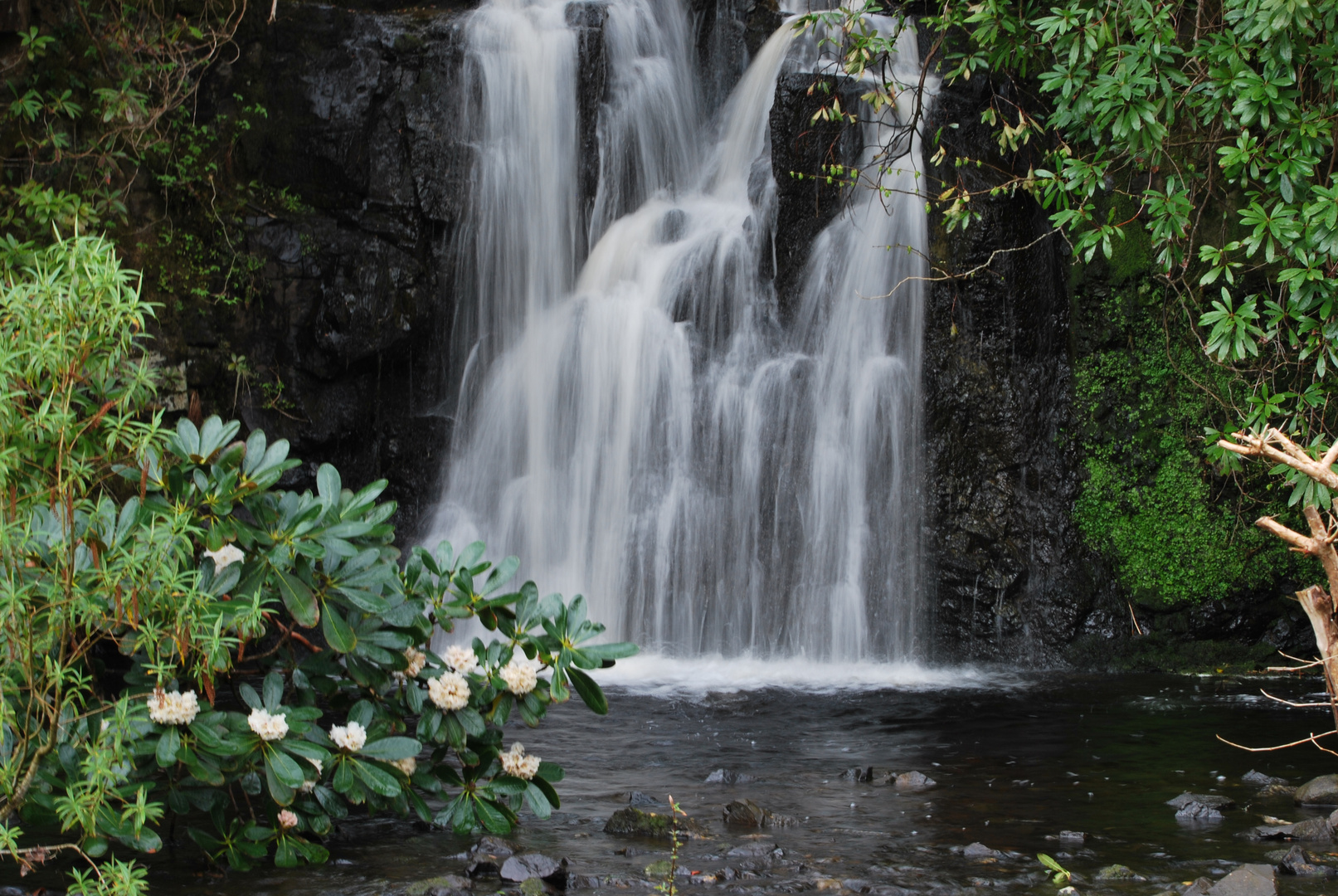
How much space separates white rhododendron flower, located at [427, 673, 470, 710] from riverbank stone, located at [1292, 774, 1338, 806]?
3666mm

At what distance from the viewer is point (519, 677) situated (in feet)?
13.0

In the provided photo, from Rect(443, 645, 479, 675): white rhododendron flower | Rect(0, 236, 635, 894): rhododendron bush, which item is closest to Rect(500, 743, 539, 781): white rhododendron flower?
Rect(0, 236, 635, 894): rhododendron bush

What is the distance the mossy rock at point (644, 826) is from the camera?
4449mm

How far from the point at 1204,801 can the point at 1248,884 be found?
1.45m

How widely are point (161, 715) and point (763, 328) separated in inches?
303

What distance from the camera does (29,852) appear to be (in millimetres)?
3205

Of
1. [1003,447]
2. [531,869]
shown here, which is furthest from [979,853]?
[1003,447]

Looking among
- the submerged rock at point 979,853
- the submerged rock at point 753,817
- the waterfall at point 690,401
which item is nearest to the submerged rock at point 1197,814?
the submerged rock at point 979,853

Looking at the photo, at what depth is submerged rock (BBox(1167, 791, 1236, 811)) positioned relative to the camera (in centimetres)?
486

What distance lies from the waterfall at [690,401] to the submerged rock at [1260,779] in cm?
421

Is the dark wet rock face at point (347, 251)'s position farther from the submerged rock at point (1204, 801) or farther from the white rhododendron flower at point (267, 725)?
the submerged rock at point (1204, 801)

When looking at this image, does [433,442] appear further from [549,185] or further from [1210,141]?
[1210,141]

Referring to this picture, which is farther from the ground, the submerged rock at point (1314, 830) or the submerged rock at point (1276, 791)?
the submerged rock at point (1314, 830)

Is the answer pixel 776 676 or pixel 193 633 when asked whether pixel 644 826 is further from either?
Answer: pixel 776 676
